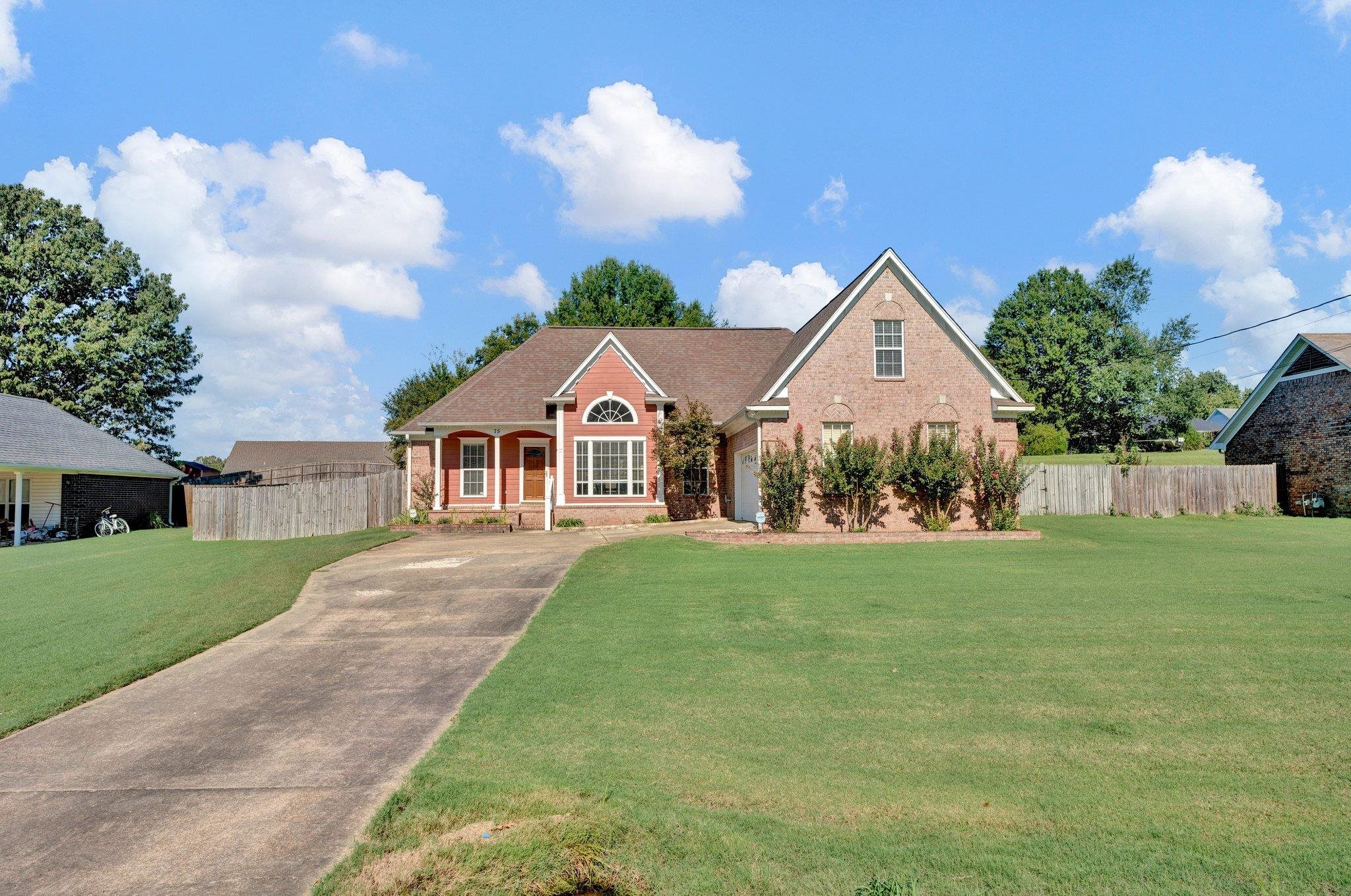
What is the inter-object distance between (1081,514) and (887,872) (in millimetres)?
25131

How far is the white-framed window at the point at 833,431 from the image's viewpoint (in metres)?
20.0

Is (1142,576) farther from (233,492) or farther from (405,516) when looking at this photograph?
(233,492)

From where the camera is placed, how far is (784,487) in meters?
19.1

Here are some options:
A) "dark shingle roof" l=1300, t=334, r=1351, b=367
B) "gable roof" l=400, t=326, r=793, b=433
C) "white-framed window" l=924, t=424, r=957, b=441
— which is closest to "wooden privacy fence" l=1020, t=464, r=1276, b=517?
"dark shingle roof" l=1300, t=334, r=1351, b=367

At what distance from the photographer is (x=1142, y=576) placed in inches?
488

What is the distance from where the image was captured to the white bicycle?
29.4 m

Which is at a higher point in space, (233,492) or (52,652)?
(233,492)

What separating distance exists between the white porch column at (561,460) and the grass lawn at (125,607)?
5611 mm

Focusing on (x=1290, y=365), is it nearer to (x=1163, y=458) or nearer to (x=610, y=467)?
(x=1163, y=458)

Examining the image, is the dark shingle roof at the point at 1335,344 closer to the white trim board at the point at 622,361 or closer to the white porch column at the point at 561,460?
the white trim board at the point at 622,361

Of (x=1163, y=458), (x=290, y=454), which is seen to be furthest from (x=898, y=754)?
(x=290, y=454)

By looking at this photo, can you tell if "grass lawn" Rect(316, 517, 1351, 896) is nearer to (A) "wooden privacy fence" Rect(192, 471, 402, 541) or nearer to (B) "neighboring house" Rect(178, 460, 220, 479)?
(A) "wooden privacy fence" Rect(192, 471, 402, 541)

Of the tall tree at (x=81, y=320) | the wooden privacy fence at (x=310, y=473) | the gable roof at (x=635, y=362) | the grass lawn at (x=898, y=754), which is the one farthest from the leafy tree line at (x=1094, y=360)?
the tall tree at (x=81, y=320)

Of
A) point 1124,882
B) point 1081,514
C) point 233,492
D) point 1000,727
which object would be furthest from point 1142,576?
point 233,492
